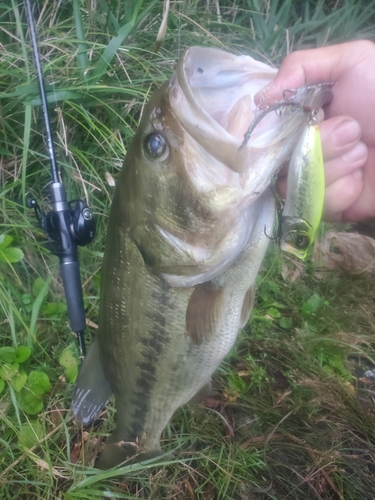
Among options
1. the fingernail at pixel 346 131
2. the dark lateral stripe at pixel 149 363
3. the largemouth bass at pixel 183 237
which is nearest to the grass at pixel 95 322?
the dark lateral stripe at pixel 149 363

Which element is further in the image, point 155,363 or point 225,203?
point 155,363

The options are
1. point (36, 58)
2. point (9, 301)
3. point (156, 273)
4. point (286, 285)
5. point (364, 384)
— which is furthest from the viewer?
point (286, 285)

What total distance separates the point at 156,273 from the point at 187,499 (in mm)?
1441

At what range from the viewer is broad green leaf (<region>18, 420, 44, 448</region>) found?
2.13m

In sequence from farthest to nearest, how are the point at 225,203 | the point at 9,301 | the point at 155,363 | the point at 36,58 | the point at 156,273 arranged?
the point at 9,301
the point at 36,58
the point at 155,363
the point at 156,273
the point at 225,203

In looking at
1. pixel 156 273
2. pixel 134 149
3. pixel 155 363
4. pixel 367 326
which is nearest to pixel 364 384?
pixel 367 326

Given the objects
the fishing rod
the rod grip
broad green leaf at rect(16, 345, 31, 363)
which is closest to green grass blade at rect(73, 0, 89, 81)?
the fishing rod

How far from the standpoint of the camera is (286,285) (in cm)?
262

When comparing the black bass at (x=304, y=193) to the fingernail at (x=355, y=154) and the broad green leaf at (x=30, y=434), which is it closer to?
the fingernail at (x=355, y=154)

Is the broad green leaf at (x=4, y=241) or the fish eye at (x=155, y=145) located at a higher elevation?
the fish eye at (x=155, y=145)

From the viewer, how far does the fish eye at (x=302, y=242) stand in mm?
1212

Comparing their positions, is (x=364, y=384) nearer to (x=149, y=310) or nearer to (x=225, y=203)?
(x=149, y=310)

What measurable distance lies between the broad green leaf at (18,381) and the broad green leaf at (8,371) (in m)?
0.02

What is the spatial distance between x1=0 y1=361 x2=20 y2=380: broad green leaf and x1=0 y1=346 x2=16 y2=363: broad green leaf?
1.0 inches
